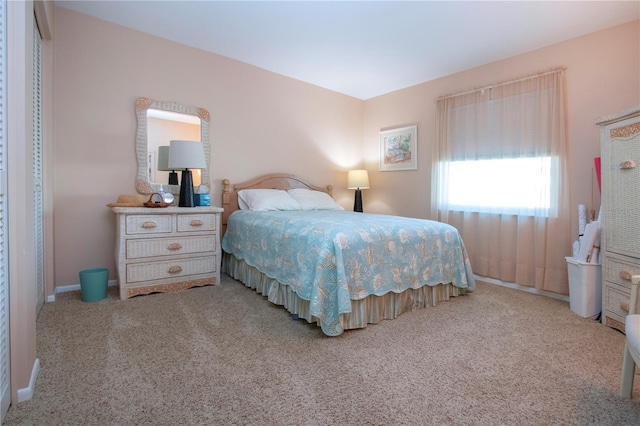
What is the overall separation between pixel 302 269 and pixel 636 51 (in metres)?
3.18

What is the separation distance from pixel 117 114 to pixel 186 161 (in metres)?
0.80

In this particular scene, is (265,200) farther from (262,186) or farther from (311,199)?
(311,199)

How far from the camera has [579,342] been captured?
2.04 m

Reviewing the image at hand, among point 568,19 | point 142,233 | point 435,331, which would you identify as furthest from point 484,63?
point 142,233

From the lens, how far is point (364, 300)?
2.25 meters

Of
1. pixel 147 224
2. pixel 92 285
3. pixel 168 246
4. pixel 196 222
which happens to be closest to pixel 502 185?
pixel 196 222

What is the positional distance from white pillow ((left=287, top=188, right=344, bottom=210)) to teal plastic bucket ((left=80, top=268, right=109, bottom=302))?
2063mm

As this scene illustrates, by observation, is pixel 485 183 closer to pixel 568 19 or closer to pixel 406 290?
pixel 568 19

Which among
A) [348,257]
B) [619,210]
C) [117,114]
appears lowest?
[348,257]

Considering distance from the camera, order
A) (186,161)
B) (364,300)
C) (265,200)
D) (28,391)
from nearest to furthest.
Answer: (28,391) < (364,300) < (186,161) < (265,200)

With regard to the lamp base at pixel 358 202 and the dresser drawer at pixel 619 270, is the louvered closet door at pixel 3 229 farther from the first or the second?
the lamp base at pixel 358 202

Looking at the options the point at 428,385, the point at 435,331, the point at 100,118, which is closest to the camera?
the point at 428,385

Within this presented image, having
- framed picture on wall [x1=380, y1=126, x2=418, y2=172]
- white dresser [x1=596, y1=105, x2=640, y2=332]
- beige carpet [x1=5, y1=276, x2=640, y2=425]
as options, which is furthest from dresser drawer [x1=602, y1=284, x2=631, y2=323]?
framed picture on wall [x1=380, y1=126, x2=418, y2=172]

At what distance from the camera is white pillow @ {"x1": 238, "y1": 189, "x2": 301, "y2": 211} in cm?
356
